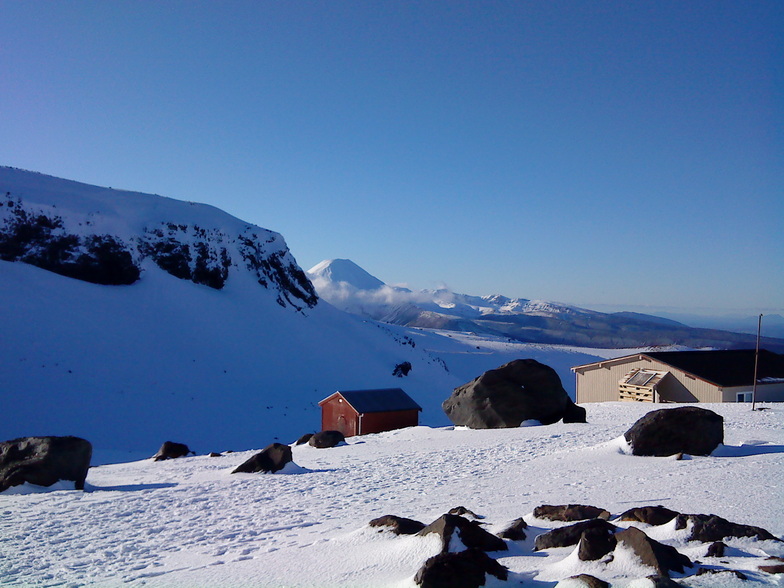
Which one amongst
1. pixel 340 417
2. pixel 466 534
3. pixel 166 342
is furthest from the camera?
pixel 166 342

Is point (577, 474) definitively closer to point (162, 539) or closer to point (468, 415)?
point (162, 539)

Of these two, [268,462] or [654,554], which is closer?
[654,554]

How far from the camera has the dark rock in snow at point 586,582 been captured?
4.65 m

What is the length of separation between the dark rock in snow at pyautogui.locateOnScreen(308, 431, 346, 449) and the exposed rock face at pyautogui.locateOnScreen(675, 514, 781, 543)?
603 inches

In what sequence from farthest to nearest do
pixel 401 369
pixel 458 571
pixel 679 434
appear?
pixel 401 369 → pixel 679 434 → pixel 458 571

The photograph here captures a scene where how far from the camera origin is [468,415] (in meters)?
20.6

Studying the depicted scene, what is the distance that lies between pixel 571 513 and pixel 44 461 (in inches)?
479

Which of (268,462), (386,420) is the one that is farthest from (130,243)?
(268,462)

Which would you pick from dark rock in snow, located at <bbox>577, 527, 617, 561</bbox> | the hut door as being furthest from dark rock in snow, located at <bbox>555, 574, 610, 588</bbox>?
the hut door

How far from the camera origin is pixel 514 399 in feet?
65.9

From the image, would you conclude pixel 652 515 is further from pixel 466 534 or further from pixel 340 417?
pixel 340 417

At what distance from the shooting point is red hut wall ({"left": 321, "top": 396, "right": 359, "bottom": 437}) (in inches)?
1118

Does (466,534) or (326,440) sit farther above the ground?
(466,534)

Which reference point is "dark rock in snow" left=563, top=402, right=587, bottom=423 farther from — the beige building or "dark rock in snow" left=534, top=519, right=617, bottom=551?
"dark rock in snow" left=534, top=519, right=617, bottom=551
